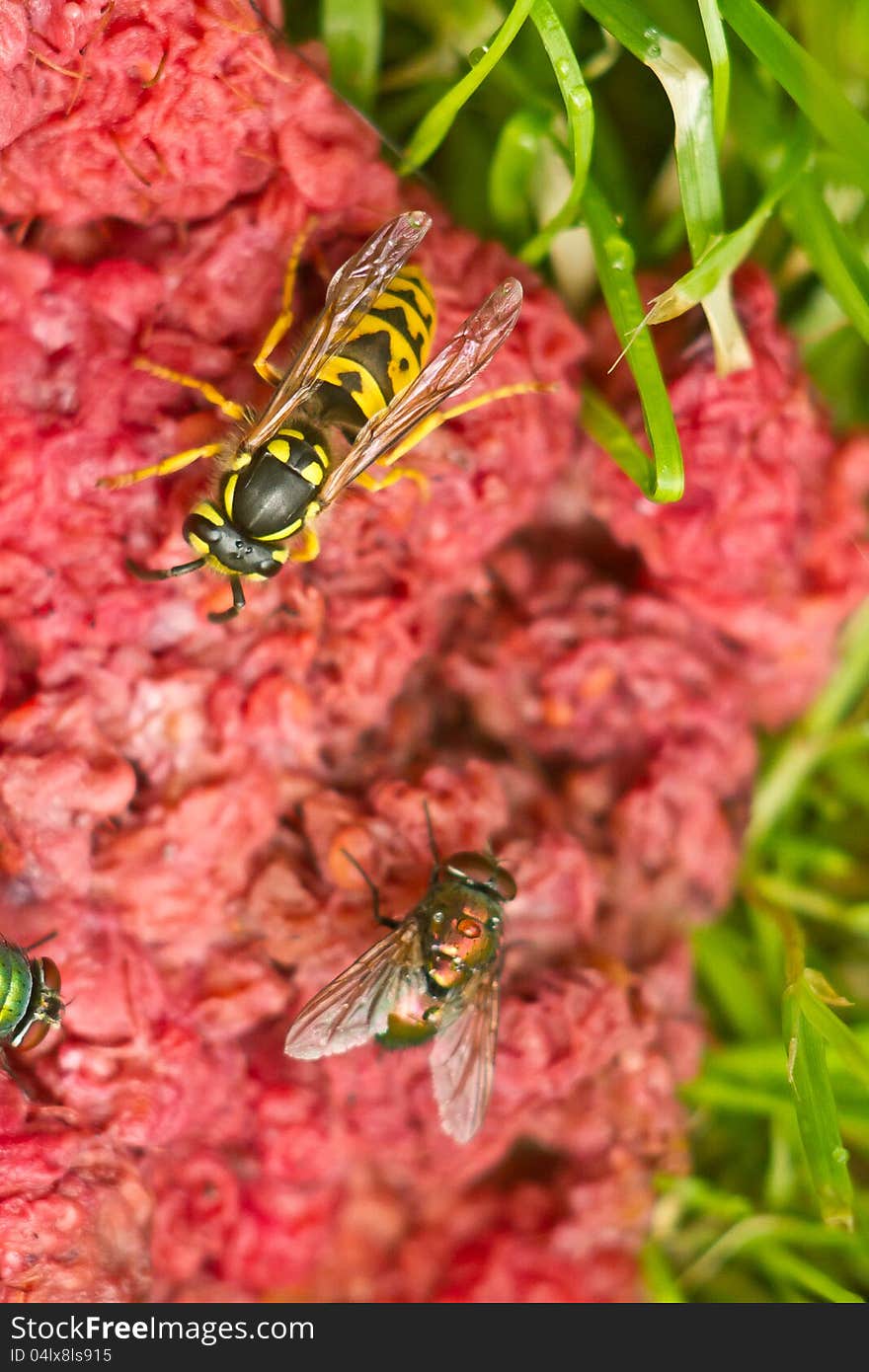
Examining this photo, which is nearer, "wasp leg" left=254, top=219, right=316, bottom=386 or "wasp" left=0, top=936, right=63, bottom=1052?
"wasp" left=0, top=936, right=63, bottom=1052

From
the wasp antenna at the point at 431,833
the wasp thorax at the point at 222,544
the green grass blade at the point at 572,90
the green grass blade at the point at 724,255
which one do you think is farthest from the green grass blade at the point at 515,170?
the wasp antenna at the point at 431,833

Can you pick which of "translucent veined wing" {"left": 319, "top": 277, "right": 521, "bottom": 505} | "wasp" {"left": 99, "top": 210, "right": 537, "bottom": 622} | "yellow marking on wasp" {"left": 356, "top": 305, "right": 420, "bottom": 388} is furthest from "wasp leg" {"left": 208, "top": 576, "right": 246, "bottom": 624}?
"yellow marking on wasp" {"left": 356, "top": 305, "right": 420, "bottom": 388}

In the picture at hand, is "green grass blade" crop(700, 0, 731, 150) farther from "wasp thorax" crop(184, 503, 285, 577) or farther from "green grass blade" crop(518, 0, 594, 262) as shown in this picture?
"wasp thorax" crop(184, 503, 285, 577)

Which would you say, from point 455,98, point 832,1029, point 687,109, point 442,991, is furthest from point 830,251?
point 442,991

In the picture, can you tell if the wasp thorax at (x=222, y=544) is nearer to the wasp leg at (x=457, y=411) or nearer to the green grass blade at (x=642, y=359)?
the wasp leg at (x=457, y=411)
